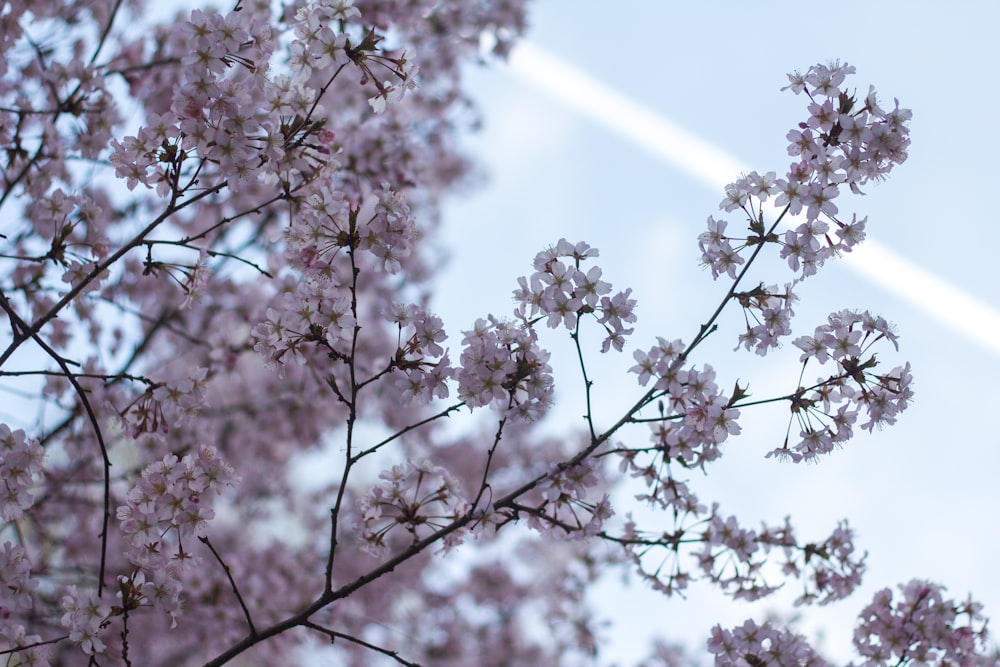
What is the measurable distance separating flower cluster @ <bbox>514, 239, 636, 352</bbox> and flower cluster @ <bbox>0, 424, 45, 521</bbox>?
7.27 ft

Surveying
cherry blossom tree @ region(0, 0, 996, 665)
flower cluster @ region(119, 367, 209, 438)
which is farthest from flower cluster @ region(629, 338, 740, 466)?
flower cluster @ region(119, 367, 209, 438)

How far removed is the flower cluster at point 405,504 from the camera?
143 inches

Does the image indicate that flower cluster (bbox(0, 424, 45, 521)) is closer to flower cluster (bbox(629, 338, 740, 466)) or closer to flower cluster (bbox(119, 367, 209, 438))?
flower cluster (bbox(119, 367, 209, 438))

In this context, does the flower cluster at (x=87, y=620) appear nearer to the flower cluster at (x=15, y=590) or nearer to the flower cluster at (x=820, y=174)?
the flower cluster at (x=15, y=590)

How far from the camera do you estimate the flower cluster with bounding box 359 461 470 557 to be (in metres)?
3.64

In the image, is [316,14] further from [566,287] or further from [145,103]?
[145,103]

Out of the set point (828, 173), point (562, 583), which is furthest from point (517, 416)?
point (562, 583)

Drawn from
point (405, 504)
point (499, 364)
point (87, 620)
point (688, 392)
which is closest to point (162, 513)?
point (87, 620)

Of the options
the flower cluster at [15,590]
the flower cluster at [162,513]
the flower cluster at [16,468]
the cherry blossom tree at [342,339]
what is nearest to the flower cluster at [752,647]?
the cherry blossom tree at [342,339]

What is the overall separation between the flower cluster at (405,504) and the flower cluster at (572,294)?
97 cm

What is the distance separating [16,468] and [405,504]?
165 centimetres

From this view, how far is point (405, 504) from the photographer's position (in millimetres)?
3695

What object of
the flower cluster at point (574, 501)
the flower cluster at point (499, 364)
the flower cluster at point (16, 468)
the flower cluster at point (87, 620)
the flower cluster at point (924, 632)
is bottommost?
the flower cluster at point (924, 632)

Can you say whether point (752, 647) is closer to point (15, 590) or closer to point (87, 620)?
point (87, 620)
